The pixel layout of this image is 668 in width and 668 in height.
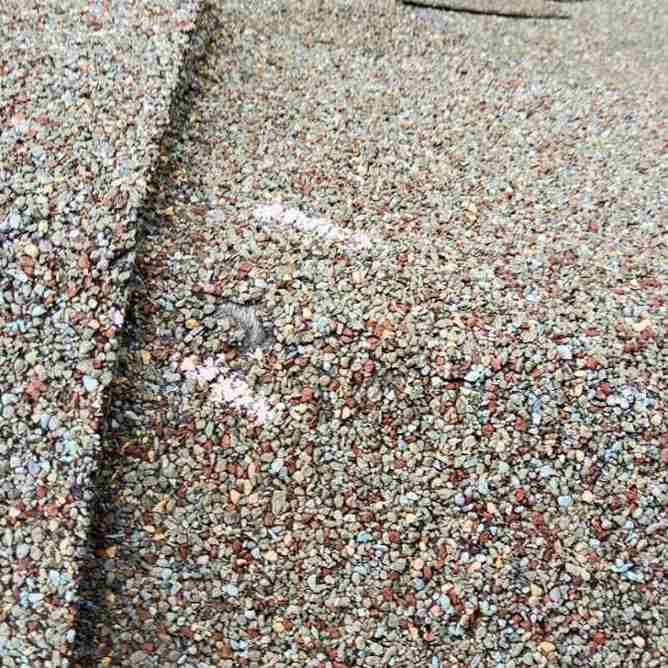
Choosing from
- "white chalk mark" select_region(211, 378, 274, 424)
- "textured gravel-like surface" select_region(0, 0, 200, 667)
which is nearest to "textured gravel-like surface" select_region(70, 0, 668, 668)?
"white chalk mark" select_region(211, 378, 274, 424)

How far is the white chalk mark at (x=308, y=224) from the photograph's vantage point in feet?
14.8

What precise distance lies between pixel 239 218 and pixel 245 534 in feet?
5.85

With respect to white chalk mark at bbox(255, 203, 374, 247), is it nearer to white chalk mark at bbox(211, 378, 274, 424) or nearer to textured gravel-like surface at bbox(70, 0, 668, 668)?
textured gravel-like surface at bbox(70, 0, 668, 668)

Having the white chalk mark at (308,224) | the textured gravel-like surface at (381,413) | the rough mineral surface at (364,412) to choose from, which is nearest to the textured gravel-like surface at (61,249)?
the rough mineral surface at (364,412)

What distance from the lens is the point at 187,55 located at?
5445 millimetres

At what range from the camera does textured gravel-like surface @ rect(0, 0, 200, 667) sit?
3.29 meters

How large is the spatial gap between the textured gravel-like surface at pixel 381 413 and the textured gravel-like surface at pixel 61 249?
173 mm

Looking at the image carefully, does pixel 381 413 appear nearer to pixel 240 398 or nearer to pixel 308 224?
pixel 240 398

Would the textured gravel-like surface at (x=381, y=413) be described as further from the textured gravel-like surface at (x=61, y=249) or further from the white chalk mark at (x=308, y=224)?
the textured gravel-like surface at (x=61, y=249)

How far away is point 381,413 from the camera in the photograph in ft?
12.9

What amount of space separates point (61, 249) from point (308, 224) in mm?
1310

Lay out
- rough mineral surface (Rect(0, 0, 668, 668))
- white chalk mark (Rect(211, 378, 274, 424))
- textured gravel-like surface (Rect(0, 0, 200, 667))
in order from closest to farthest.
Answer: textured gravel-like surface (Rect(0, 0, 200, 667)), rough mineral surface (Rect(0, 0, 668, 668)), white chalk mark (Rect(211, 378, 274, 424))

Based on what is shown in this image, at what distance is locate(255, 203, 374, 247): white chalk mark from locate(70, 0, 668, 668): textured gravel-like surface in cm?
2

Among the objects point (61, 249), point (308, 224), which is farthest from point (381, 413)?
point (61, 249)
